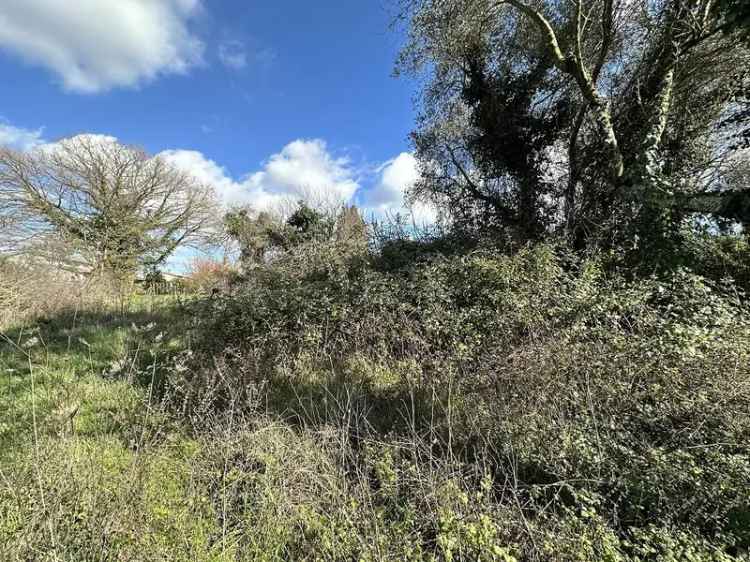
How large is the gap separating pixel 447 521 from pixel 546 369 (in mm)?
1978

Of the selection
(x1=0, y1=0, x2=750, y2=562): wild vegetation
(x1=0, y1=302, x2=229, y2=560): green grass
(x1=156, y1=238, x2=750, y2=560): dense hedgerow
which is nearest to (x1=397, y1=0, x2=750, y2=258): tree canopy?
(x1=0, y1=0, x2=750, y2=562): wild vegetation

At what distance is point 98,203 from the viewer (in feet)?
40.5

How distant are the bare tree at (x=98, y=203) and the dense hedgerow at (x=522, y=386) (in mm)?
9381

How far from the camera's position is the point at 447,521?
Answer: 177cm

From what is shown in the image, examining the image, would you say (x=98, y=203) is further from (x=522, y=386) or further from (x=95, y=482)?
(x=522, y=386)

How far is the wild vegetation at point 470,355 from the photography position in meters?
A: 1.87

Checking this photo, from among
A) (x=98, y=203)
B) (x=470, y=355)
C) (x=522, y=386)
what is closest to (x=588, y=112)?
(x=470, y=355)

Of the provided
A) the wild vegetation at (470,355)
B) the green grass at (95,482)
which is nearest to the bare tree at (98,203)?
the wild vegetation at (470,355)

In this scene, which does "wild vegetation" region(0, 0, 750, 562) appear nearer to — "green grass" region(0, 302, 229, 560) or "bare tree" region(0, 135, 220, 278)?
"green grass" region(0, 302, 229, 560)

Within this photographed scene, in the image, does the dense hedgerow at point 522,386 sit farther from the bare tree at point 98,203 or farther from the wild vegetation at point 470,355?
the bare tree at point 98,203

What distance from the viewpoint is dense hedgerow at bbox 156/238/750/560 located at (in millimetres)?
1832

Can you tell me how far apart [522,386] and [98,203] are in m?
15.4

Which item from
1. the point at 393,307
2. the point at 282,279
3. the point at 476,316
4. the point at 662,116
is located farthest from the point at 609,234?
the point at 282,279

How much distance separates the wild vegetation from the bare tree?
142 centimetres
